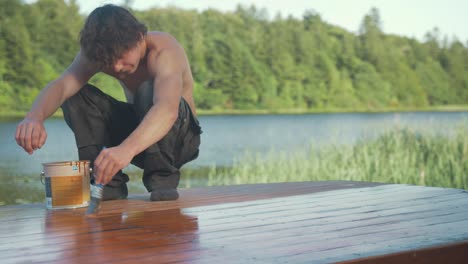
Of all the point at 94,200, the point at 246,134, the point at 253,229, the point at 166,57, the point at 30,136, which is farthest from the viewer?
the point at 246,134

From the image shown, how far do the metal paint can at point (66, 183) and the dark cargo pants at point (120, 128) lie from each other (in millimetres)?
156

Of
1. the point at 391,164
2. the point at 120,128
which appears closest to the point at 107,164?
the point at 120,128

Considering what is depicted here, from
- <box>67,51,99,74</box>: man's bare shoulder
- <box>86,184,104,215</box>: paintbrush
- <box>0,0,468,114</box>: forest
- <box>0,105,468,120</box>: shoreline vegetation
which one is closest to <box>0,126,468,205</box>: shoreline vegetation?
<box>67,51,99,74</box>: man's bare shoulder

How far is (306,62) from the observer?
25.1 meters

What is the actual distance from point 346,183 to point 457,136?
4150 millimetres

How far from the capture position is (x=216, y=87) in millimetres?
21562

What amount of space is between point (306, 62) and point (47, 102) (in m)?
22.8

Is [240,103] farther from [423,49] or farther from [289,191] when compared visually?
[289,191]

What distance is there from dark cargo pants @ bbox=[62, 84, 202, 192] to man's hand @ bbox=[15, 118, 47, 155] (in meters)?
0.21

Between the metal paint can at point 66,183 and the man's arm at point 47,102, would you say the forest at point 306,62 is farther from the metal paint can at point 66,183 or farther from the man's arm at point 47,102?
the metal paint can at point 66,183

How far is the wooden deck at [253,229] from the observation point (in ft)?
5.48

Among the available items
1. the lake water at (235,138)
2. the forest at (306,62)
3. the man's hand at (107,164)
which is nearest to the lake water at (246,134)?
the lake water at (235,138)

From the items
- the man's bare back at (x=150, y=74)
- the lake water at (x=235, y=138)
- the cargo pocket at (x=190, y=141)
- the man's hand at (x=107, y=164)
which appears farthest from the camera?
the lake water at (x=235, y=138)

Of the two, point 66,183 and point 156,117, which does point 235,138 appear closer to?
point 66,183
